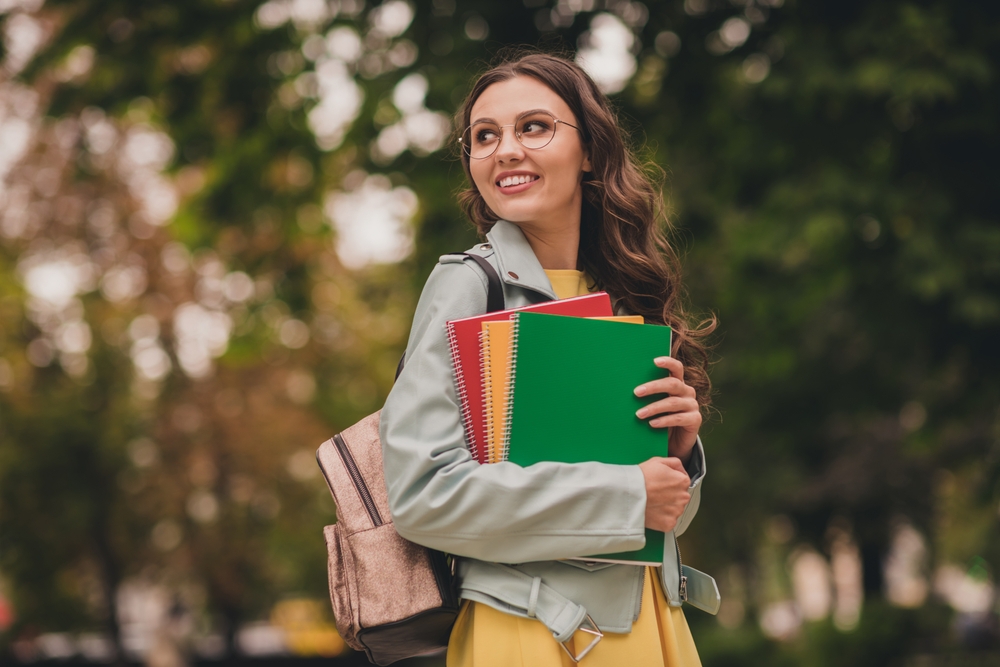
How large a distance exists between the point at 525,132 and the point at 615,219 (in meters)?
0.32

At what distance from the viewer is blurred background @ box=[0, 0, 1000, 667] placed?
18.7ft

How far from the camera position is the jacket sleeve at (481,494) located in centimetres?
180

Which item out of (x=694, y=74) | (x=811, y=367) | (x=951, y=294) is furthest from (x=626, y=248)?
(x=811, y=367)

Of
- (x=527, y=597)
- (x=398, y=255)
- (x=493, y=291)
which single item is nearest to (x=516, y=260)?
(x=493, y=291)

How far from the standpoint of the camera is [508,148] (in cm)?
211

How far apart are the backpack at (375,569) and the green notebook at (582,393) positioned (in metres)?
0.22

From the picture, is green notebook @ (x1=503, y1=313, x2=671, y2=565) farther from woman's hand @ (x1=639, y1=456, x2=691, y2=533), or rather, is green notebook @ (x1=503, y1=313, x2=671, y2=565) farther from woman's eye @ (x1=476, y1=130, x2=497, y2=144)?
woman's eye @ (x1=476, y1=130, x2=497, y2=144)

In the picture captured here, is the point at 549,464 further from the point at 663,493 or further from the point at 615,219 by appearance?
the point at 615,219

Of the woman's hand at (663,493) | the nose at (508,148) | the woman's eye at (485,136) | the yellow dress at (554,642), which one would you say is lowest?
the yellow dress at (554,642)

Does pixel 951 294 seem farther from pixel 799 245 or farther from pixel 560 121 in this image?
pixel 560 121

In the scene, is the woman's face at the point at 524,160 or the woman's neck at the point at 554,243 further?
the woman's neck at the point at 554,243

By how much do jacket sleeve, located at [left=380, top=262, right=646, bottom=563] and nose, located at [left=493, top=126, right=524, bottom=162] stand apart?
0.48m

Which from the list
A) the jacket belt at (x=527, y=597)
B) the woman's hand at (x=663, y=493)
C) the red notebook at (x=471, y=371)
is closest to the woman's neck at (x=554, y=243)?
the red notebook at (x=471, y=371)

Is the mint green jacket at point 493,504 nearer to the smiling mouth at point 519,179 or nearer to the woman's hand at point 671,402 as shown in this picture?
the woman's hand at point 671,402
